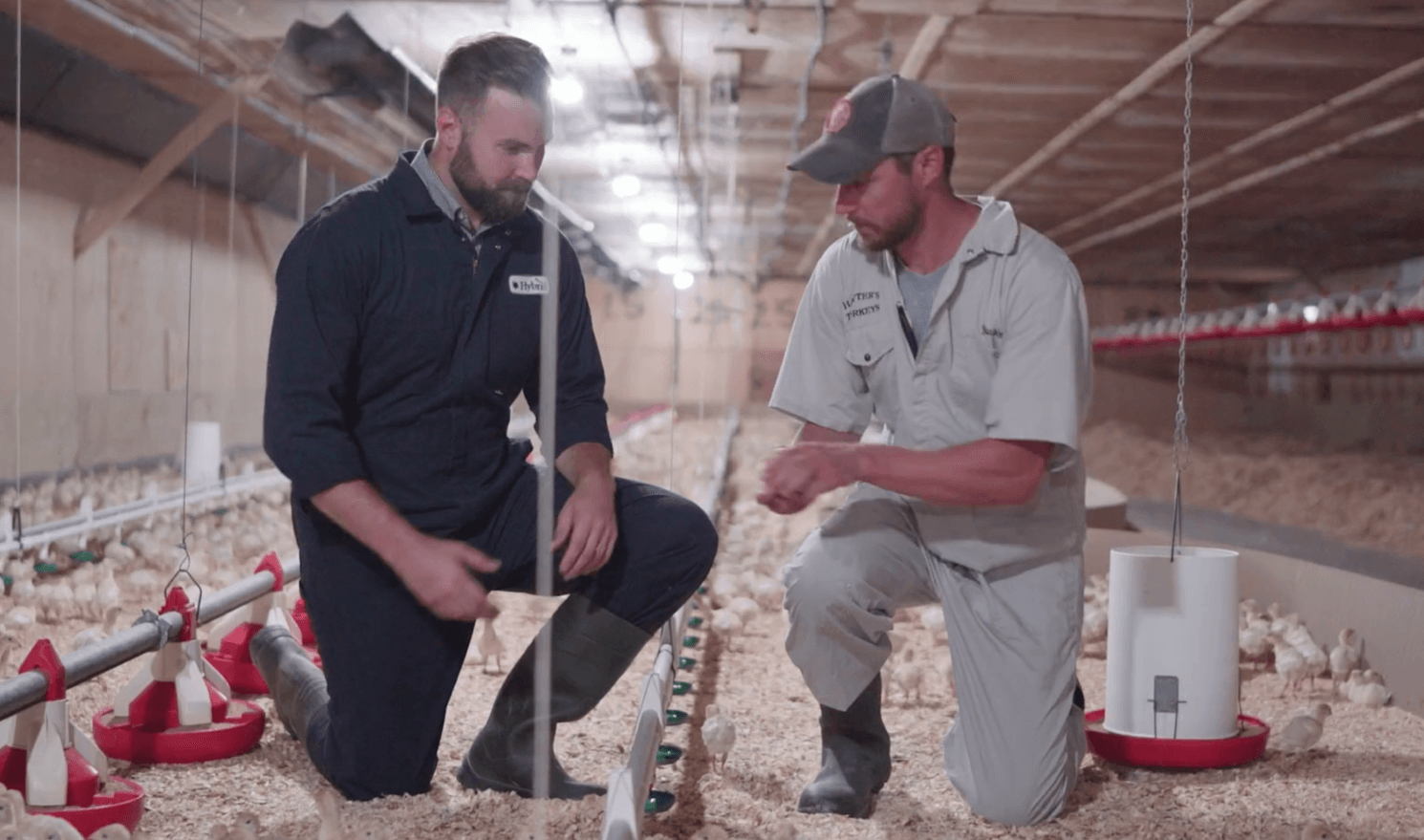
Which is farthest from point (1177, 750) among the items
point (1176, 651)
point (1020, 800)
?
point (1020, 800)

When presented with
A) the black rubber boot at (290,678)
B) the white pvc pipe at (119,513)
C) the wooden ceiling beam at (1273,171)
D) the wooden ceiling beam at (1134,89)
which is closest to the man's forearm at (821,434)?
the black rubber boot at (290,678)

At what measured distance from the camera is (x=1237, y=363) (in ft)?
42.9

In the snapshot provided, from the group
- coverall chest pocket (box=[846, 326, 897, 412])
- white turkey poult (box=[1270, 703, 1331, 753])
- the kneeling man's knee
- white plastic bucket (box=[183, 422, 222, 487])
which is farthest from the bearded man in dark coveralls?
white plastic bucket (box=[183, 422, 222, 487])

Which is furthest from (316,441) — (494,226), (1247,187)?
(1247,187)

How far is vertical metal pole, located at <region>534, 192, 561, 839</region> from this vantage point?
1595 mm

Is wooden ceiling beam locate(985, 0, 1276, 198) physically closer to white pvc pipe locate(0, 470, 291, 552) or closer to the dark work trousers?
the dark work trousers

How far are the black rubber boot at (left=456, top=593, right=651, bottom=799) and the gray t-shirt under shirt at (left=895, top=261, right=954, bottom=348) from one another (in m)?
0.57

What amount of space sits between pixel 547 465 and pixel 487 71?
0.50 metres

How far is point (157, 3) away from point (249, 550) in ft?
6.10

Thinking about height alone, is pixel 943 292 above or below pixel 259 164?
below

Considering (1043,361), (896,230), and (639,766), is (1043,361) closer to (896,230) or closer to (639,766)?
(896,230)

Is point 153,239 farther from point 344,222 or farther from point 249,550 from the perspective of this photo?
point 344,222

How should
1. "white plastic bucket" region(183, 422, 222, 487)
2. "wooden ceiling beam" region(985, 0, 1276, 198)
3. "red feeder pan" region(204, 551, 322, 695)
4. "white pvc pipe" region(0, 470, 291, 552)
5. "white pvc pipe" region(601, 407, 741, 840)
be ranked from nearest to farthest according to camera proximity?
1. "white pvc pipe" region(601, 407, 741, 840)
2. "red feeder pan" region(204, 551, 322, 695)
3. "white pvc pipe" region(0, 470, 291, 552)
4. "wooden ceiling beam" region(985, 0, 1276, 198)
5. "white plastic bucket" region(183, 422, 222, 487)

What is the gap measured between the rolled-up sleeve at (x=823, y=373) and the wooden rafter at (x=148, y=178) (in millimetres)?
3835
